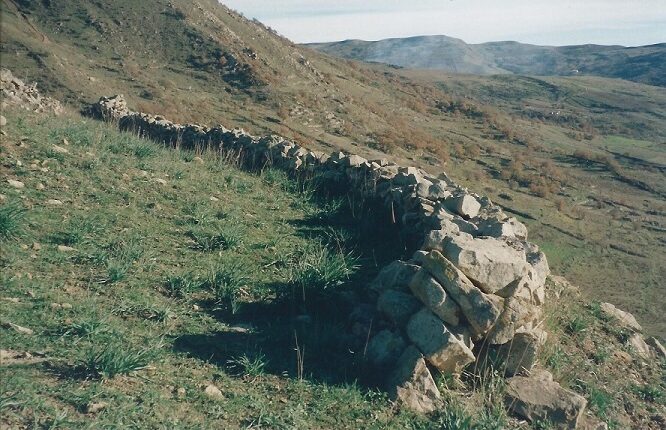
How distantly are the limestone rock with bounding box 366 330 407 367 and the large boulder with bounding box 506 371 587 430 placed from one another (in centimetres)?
80

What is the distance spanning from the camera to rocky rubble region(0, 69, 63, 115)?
40.2 feet

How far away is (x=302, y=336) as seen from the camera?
13.9 feet

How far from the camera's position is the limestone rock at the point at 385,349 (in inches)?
158

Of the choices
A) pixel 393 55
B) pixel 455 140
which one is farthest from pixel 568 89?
pixel 393 55

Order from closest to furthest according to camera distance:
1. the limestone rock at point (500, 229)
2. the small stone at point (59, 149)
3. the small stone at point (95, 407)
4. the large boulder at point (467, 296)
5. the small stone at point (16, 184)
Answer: the small stone at point (95, 407)
the large boulder at point (467, 296)
the small stone at point (16, 184)
the limestone rock at point (500, 229)
the small stone at point (59, 149)

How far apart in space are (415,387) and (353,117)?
20524mm

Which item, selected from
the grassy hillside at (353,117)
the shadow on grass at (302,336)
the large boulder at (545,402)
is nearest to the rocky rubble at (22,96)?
the grassy hillside at (353,117)

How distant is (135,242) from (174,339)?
1.45m

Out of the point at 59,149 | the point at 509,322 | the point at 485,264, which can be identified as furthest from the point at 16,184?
the point at 509,322

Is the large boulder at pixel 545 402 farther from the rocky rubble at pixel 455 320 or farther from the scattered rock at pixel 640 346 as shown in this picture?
→ the scattered rock at pixel 640 346

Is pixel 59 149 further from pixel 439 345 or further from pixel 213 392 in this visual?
pixel 439 345

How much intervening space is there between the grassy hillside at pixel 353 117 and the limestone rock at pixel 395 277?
700 centimetres

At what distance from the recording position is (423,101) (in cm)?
3472

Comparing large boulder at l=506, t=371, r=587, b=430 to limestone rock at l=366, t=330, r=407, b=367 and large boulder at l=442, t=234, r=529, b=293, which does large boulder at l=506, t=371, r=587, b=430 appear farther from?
limestone rock at l=366, t=330, r=407, b=367
